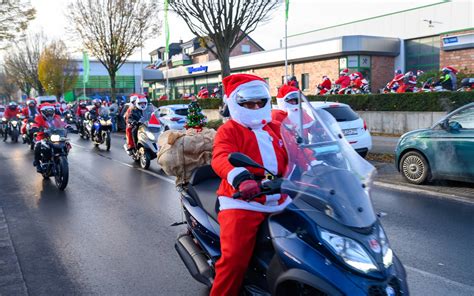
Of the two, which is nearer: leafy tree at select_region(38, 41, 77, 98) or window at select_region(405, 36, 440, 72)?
window at select_region(405, 36, 440, 72)

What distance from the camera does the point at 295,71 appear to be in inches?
1425

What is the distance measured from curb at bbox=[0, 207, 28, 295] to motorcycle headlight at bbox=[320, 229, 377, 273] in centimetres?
327

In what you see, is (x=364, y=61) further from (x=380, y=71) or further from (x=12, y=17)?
(x=12, y=17)

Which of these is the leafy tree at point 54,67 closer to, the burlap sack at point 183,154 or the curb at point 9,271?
the curb at point 9,271

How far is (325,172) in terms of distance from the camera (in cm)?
283

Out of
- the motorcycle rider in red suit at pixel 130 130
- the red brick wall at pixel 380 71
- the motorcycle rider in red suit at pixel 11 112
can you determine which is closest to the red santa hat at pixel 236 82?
the motorcycle rider in red suit at pixel 130 130

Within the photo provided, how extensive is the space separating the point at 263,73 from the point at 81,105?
58.3ft

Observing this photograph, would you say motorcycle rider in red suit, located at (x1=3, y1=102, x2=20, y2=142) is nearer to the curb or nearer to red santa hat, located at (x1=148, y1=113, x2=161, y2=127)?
red santa hat, located at (x1=148, y1=113, x2=161, y2=127)

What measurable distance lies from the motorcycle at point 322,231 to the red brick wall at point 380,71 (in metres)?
31.1

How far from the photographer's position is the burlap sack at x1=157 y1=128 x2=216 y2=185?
4895 mm

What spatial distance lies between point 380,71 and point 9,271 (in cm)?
3156

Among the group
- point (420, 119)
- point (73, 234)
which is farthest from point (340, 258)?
point (420, 119)

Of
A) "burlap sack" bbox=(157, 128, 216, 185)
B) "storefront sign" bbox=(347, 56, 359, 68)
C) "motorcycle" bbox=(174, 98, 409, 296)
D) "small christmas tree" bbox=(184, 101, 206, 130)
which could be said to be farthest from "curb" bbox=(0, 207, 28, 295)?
"storefront sign" bbox=(347, 56, 359, 68)

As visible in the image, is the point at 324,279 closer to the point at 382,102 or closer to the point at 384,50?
the point at 382,102
